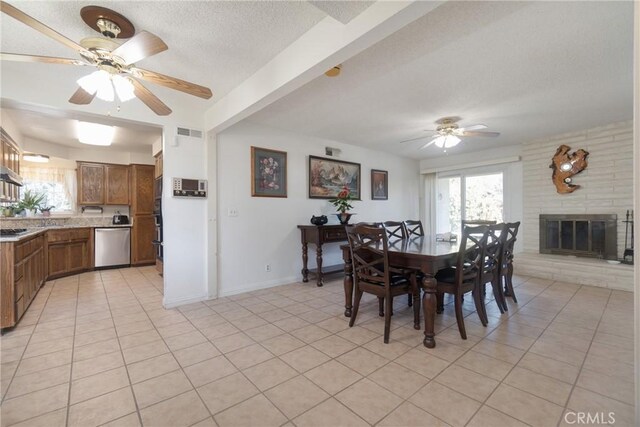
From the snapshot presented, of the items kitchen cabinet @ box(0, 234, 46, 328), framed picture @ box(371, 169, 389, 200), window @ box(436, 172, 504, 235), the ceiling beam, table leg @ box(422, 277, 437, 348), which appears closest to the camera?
the ceiling beam

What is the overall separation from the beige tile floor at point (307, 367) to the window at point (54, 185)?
3.29 m

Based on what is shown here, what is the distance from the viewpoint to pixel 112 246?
5.31 metres

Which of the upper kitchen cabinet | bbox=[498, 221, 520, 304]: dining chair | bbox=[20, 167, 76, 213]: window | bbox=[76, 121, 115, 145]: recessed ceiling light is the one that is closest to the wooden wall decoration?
bbox=[498, 221, 520, 304]: dining chair

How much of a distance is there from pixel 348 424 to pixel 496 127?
4.33m

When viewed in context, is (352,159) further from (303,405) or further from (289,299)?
(303,405)

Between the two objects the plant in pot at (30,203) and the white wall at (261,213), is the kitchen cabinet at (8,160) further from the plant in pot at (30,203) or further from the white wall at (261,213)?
the white wall at (261,213)

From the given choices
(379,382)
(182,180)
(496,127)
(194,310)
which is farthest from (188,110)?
(496,127)

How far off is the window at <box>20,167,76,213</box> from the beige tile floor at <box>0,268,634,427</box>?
10.8 ft

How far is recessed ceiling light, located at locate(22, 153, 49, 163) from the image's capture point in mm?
4641

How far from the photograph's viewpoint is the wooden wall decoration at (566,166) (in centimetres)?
438

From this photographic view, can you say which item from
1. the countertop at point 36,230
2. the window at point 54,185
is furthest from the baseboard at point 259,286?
the window at point 54,185

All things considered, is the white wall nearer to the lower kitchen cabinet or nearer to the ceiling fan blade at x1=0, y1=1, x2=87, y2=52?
the ceiling fan blade at x1=0, y1=1, x2=87, y2=52

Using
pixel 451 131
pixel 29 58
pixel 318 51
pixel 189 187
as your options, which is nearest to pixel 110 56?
pixel 29 58

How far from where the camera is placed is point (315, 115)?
358 centimetres
